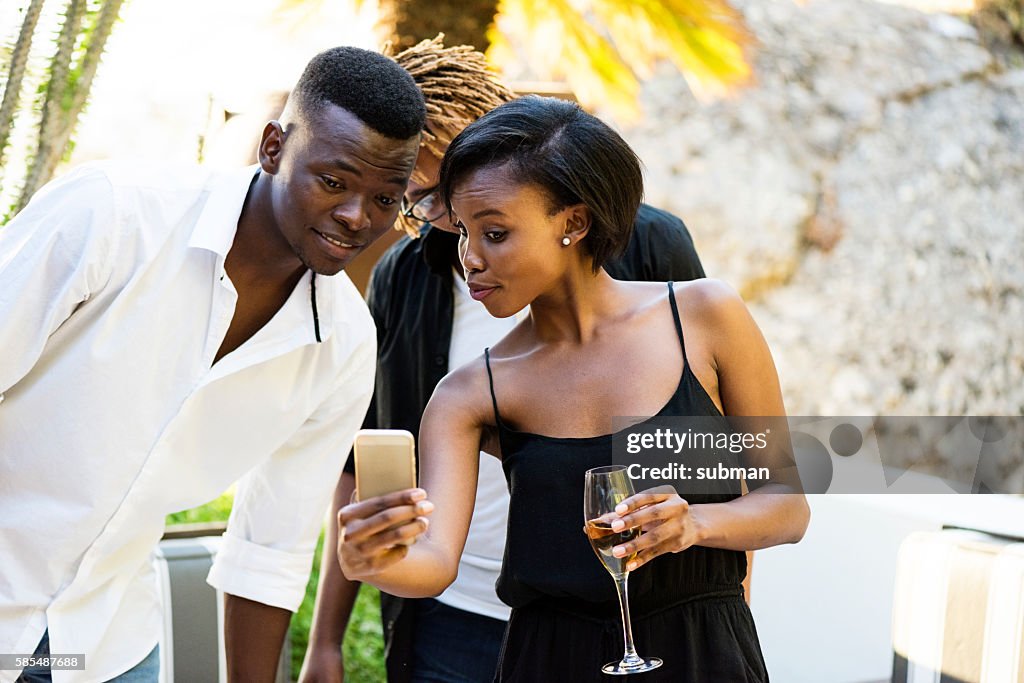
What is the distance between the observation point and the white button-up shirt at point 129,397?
2107mm

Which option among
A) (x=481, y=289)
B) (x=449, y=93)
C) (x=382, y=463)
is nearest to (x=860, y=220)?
(x=449, y=93)

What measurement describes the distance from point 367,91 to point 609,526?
3.71ft

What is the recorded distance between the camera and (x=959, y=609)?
116 inches

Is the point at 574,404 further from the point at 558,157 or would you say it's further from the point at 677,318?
the point at 558,157

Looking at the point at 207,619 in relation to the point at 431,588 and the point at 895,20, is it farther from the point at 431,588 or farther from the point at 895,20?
the point at 895,20

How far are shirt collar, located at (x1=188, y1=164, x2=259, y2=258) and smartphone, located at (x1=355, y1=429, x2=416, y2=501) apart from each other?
0.97m

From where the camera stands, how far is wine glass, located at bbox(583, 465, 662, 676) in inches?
65.2

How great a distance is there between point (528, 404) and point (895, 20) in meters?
7.99

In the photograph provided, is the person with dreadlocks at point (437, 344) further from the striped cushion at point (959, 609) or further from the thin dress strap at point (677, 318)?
the striped cushion at point (959, 609)

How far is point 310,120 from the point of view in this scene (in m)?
2.38

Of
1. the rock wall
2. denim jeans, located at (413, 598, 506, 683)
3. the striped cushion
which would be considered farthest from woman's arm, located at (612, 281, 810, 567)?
the rock wall

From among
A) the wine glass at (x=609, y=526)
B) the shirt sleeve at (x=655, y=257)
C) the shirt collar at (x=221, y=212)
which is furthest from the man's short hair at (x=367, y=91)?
the wine glass at (x=609, y=526)

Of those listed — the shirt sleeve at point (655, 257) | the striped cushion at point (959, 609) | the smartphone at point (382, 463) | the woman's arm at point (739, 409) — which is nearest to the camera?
the smartphone at point (382, 463)

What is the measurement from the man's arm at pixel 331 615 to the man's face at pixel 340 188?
2.51ft
